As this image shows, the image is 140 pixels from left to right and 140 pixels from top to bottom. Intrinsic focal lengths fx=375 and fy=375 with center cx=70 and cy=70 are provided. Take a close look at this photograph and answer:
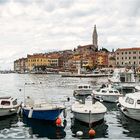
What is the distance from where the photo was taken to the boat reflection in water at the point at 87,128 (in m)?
25.8

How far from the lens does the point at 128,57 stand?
615 feet

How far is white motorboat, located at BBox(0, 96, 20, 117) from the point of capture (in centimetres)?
3178

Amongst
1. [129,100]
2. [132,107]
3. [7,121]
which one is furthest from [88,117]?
[7,121]

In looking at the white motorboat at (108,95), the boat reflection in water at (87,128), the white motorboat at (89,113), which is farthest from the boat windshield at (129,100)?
the white motorboat at (108,95)

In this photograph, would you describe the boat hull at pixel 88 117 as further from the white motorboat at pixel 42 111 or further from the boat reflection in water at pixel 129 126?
the boat reflection in water at pixel 129 126

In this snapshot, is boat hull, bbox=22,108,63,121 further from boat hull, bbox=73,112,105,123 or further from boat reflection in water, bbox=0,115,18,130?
boat reflection in water, bbox=0,115,18,130

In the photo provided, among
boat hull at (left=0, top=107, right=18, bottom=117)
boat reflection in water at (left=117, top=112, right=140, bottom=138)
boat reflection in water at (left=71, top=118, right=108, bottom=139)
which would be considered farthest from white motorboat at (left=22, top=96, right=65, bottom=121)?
boat reflection in water at (left=117, top=112, right=140, bottom=138)

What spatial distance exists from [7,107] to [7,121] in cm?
133

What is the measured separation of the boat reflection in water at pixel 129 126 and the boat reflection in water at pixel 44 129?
4.61m

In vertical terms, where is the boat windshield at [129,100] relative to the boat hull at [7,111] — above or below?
above

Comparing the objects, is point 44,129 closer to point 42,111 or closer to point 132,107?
point 42,111

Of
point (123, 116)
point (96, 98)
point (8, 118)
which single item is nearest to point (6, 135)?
point (8, 118)

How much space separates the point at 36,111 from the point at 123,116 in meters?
8.05

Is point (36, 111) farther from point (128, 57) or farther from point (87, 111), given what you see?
point (128, 57)
